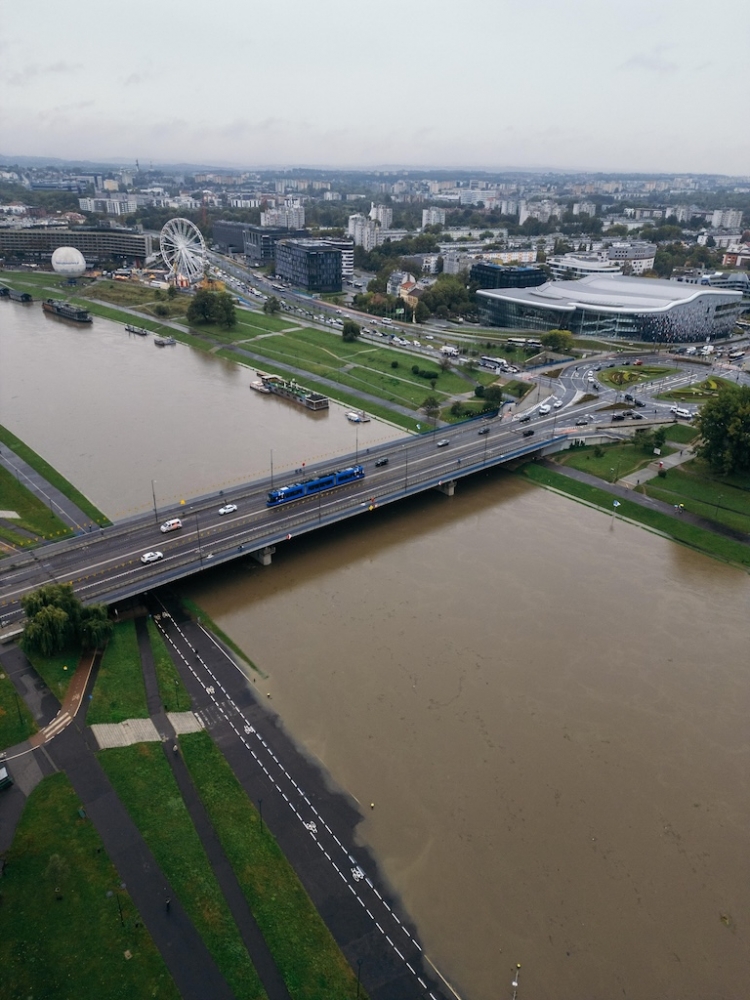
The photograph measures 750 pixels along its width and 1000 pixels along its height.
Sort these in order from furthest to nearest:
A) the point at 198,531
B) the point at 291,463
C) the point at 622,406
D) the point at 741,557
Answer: the point at 622,406 → the point at 291,463 → the point at 741,557 → the point at 198,531

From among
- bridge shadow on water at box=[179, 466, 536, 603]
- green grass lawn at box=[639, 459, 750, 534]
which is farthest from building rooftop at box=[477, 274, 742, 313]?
bridge shadow on water at box=[179, 466, 536, 603]

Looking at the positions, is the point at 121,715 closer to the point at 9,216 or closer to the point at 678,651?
the point at 678,651

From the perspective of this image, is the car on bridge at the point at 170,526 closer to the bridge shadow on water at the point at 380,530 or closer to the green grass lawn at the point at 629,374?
the bridge shadow on water at the point at 380,530

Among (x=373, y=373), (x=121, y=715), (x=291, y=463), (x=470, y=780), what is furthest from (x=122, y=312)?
(x=470, y=780)

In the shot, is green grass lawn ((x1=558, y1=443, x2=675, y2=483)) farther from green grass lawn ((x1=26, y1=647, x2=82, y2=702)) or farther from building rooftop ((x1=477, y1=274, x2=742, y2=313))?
green grass lawn ((x1=26, y1=647, x2=82, y2=702))

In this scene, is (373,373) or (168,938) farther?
(373,373)
